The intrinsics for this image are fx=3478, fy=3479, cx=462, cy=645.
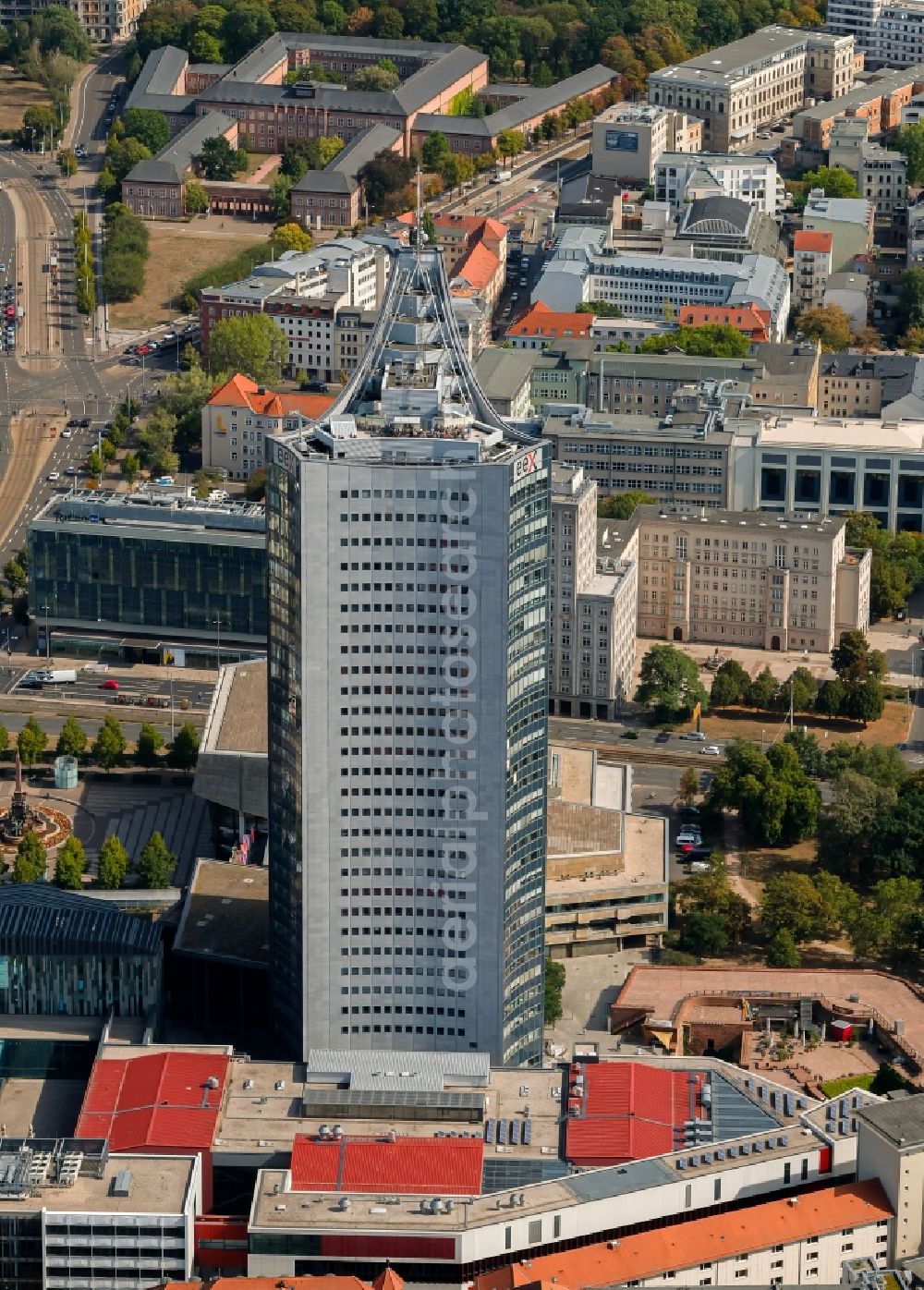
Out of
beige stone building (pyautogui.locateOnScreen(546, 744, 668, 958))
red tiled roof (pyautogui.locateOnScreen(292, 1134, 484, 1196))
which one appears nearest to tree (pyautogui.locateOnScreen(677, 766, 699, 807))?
beige stone building (pyautogui.locateOnScreen(546, 744, 668, 958))

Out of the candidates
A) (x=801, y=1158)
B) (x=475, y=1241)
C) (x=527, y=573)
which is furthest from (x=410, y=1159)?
(x=527, y=573)

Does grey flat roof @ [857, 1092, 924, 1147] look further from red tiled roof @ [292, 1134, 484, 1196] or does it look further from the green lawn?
red tiled roof @ [292, 1134, 484, 1196]

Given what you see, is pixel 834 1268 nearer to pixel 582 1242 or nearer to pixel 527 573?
pixel 582 1242

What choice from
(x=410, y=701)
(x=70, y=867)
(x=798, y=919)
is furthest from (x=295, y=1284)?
(x=798, y=919)

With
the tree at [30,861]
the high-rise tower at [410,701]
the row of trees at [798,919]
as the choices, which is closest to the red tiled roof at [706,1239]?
the high-rise tower at [410,701]

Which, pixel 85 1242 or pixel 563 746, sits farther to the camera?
pixel 563 746

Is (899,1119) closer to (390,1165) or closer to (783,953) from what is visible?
(390,1165)

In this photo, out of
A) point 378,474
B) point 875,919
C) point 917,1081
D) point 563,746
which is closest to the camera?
point 378,474
